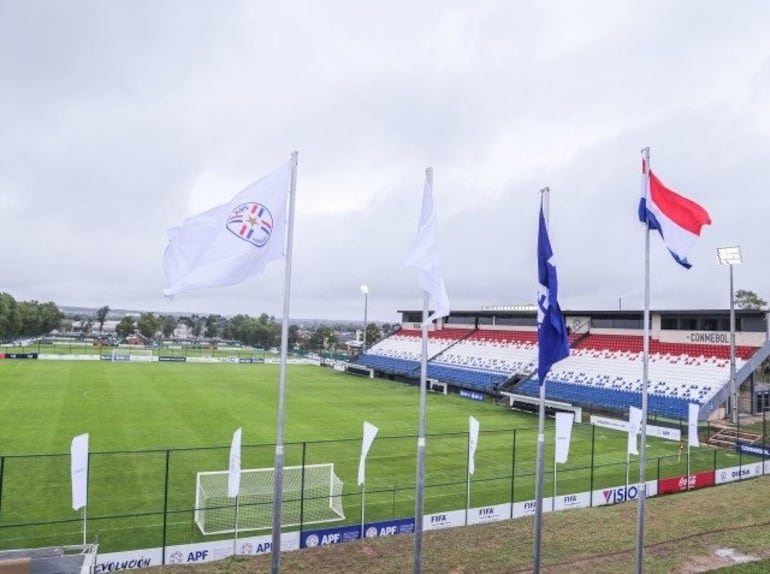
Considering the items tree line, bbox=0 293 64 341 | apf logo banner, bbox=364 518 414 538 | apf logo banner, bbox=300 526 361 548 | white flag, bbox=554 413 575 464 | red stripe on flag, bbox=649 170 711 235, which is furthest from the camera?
tree line, bbox=0 293 64 341

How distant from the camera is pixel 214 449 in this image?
74.5 ft

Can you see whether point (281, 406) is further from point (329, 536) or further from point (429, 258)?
point (329, 536)

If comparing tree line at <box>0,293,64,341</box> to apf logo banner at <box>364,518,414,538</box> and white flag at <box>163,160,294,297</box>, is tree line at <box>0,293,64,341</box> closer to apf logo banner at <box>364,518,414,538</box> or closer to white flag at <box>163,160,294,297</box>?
apf logo banner at <box>364,518,414,538</box>

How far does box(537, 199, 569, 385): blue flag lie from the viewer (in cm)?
965

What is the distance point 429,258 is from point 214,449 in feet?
55.1

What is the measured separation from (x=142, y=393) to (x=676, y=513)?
119ft

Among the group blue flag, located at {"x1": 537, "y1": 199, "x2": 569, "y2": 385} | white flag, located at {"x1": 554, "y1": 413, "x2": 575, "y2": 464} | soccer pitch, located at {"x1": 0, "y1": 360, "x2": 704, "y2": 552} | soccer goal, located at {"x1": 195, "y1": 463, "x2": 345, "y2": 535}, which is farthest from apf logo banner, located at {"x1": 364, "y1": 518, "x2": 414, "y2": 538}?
blue flag, located at {"x1": 537, "y1": 199, "x2": 569, "y2": 385}

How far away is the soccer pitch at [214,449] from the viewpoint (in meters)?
17.0

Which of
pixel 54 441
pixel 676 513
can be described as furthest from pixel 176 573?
pixel 54 441

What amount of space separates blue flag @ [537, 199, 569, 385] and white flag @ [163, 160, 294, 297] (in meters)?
4.31

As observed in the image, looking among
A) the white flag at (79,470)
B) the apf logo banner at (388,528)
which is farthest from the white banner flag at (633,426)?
the white flag at (79,470)

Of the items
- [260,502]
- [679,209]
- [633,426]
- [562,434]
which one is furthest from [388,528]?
[679,209]

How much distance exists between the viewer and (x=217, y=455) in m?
24.3

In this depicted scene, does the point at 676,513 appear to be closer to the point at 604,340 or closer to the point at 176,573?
the point at 176,573
